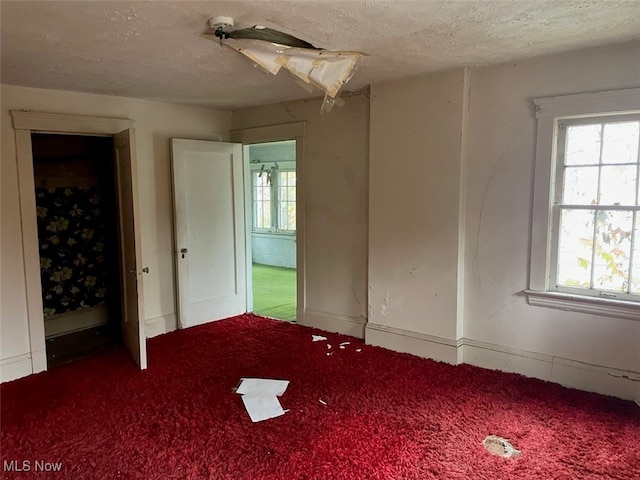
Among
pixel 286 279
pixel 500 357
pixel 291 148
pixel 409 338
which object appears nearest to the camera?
pixel 500 357

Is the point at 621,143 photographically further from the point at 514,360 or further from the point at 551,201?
the point at 514,360

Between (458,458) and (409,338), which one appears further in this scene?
(409,338)

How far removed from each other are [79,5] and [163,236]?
2824 millimetres

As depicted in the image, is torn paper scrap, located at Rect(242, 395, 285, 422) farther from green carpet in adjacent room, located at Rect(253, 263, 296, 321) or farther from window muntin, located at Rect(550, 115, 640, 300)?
window muntin, located at Rect(550, 115, 640, 300)

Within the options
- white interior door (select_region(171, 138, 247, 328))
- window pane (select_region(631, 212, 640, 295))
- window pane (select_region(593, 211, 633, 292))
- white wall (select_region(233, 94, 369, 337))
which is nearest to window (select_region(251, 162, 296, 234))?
white interior door (select_region(171, 138, 247, 328))

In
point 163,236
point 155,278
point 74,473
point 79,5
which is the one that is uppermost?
point 79,5

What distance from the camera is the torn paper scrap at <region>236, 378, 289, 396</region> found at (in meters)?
3.22

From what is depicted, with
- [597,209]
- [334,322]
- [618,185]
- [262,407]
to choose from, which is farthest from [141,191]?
[618,185]

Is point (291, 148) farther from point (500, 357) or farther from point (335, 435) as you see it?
point (335, 435)

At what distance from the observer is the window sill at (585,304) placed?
9.57 feet

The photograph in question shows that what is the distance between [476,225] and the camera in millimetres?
3500

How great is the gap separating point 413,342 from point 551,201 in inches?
63.5

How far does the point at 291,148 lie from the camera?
8508mm

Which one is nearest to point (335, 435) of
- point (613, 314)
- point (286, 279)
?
point (613, 314)
